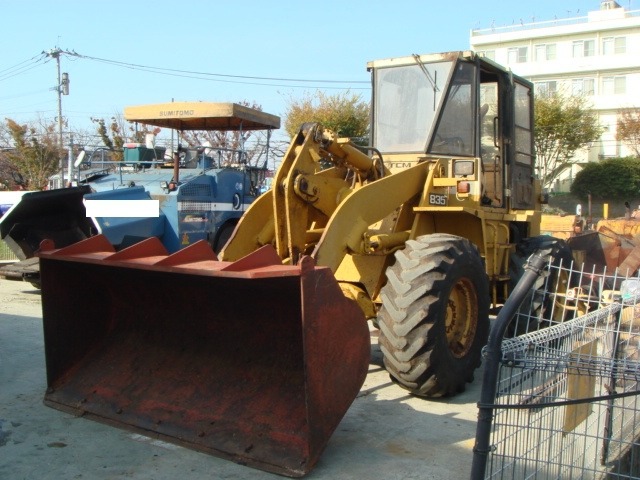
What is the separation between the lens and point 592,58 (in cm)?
4703

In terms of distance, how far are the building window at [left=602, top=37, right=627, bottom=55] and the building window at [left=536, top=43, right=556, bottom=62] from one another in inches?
127

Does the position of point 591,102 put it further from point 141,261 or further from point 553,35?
point 141,261

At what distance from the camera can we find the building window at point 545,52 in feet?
160

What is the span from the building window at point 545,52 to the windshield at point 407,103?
45.5 meters

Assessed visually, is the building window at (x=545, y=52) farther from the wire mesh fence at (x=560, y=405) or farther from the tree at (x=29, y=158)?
the wire mesh fence at (x=560, y=405)

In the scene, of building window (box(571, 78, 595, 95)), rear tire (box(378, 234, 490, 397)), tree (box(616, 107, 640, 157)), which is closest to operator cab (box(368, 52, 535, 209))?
rear tire (box(378, 234, 490, 397))

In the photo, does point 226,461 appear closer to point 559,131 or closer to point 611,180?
point 559,131

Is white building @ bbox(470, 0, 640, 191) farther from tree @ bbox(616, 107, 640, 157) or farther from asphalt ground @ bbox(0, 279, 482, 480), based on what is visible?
asphalt ground @ bbox(0, 279, 482, 480)

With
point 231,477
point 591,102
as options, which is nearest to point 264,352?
point 231,477

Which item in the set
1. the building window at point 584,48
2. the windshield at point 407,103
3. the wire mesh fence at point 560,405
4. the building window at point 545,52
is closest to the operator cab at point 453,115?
the windshield at point 407,103

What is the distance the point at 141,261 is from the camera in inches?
176

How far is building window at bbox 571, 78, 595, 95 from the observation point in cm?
4700

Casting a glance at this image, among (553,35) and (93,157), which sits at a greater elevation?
(553,35)

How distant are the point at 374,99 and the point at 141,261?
12.2 feet
